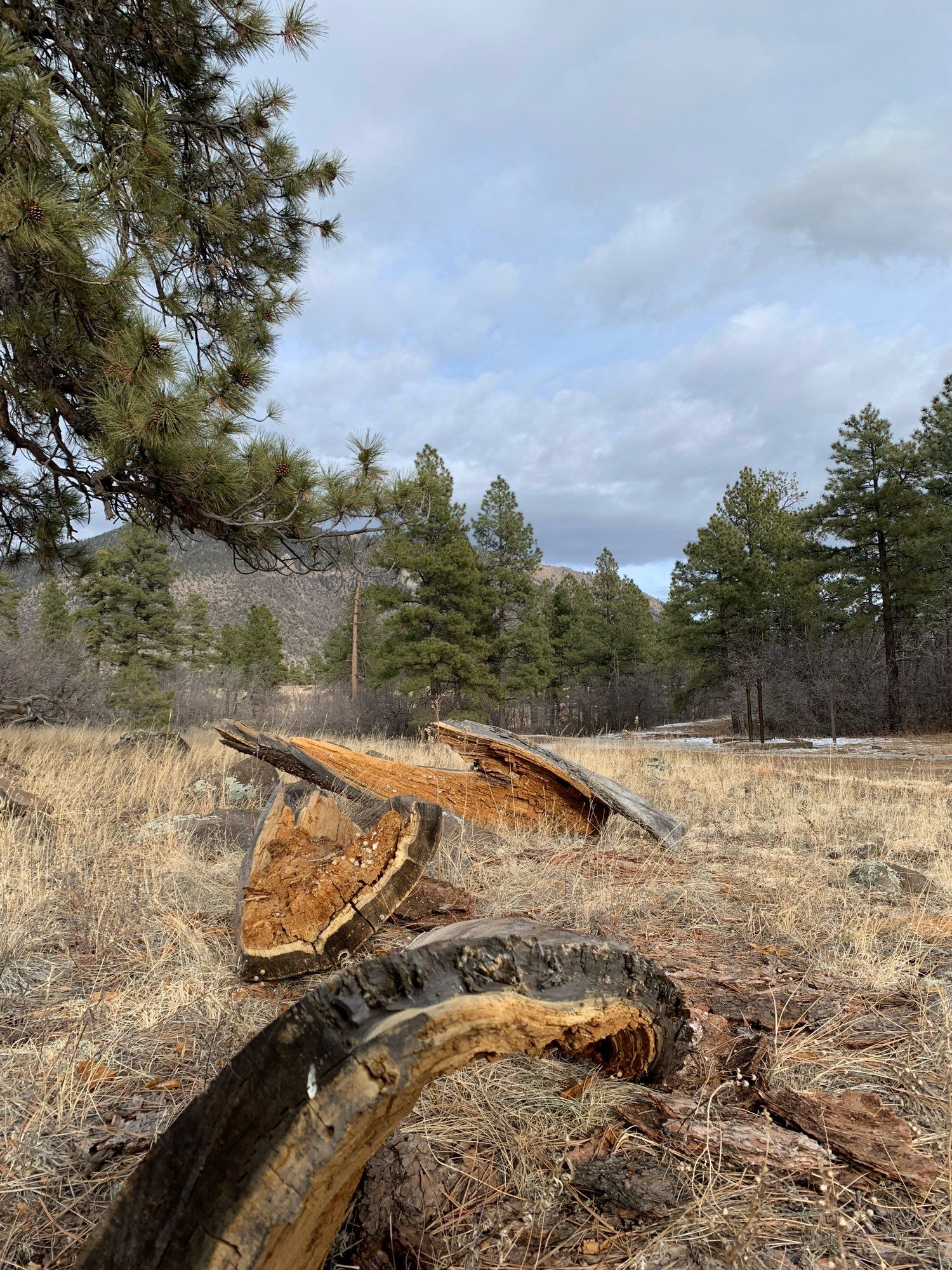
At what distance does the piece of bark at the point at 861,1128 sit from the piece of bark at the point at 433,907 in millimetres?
1615

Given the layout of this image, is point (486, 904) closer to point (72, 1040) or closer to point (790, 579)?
point (72, 1040)

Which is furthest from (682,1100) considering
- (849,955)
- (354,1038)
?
(849,955)

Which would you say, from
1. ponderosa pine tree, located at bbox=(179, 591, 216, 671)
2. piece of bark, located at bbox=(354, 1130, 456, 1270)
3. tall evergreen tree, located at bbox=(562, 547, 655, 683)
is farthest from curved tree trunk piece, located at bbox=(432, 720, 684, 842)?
ponderosa pine tree, located at bbox=(179, 591, 216, 671)

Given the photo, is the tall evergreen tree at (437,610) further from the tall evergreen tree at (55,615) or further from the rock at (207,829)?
the rock at (207,829)

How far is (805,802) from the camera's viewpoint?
7.34m

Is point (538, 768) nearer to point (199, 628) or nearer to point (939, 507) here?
point (939, 507)

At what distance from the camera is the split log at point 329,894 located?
2.59 meters

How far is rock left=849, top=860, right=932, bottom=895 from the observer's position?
3.95 meters

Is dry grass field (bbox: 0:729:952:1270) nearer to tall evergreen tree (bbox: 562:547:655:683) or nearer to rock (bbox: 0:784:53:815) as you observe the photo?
rock (bbox: 0:784:53:815)

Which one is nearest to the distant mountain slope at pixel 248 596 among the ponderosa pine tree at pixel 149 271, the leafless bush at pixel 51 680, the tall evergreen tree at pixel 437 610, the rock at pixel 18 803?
the tall evergreen tree at pixel 437 610

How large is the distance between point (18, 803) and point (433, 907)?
353 cm

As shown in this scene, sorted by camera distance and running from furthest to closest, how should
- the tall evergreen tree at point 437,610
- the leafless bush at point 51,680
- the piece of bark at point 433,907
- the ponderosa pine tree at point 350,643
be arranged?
the ponderosa pine tree at point 350,643, the tall evergreen tree at point 437,610, the leafless bush at point 51,680, the piece of bark at point 433,907

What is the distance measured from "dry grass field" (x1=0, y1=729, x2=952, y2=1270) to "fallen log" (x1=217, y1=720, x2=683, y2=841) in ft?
1.87

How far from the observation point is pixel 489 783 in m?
5.71
